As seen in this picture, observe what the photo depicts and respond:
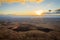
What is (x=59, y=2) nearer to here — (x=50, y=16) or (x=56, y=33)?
(x=50, y=16)

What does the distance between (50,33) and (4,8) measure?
3.29 ft

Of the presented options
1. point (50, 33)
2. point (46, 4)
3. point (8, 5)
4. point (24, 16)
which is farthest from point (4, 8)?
point (50, 33)

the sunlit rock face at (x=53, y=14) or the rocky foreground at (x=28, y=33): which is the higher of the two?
the sunlit rock face at (x=53, y=14)

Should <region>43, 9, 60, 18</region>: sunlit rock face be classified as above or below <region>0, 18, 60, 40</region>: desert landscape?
above

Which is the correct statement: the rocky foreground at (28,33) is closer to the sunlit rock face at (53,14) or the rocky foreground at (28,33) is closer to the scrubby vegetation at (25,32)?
the scrubby vegetation at (25,32)

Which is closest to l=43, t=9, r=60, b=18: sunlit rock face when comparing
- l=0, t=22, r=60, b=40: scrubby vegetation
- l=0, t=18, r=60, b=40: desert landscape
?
l=0, t=18, r=60, b=40: desert landscape

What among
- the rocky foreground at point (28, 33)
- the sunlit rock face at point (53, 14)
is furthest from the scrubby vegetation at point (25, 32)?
the sunlit rock face at point (53, 14)

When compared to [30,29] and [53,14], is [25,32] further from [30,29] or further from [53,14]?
[53,14]

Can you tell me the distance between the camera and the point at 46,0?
7.86ft

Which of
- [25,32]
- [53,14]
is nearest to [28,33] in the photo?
[25,32]

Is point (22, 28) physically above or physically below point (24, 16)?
below

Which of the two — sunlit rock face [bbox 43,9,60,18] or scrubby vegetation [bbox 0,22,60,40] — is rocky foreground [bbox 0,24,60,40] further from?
sunlit rock face [bbox 43,9,60,18]

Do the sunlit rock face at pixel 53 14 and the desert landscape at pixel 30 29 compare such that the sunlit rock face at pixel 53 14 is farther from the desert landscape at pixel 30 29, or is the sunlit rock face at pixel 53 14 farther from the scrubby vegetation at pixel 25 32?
the scrubby vegetation at pixel 25 32

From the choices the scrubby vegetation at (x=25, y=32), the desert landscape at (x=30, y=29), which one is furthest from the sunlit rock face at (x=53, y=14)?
the scrubby vegetation at (x=25, y=32)
